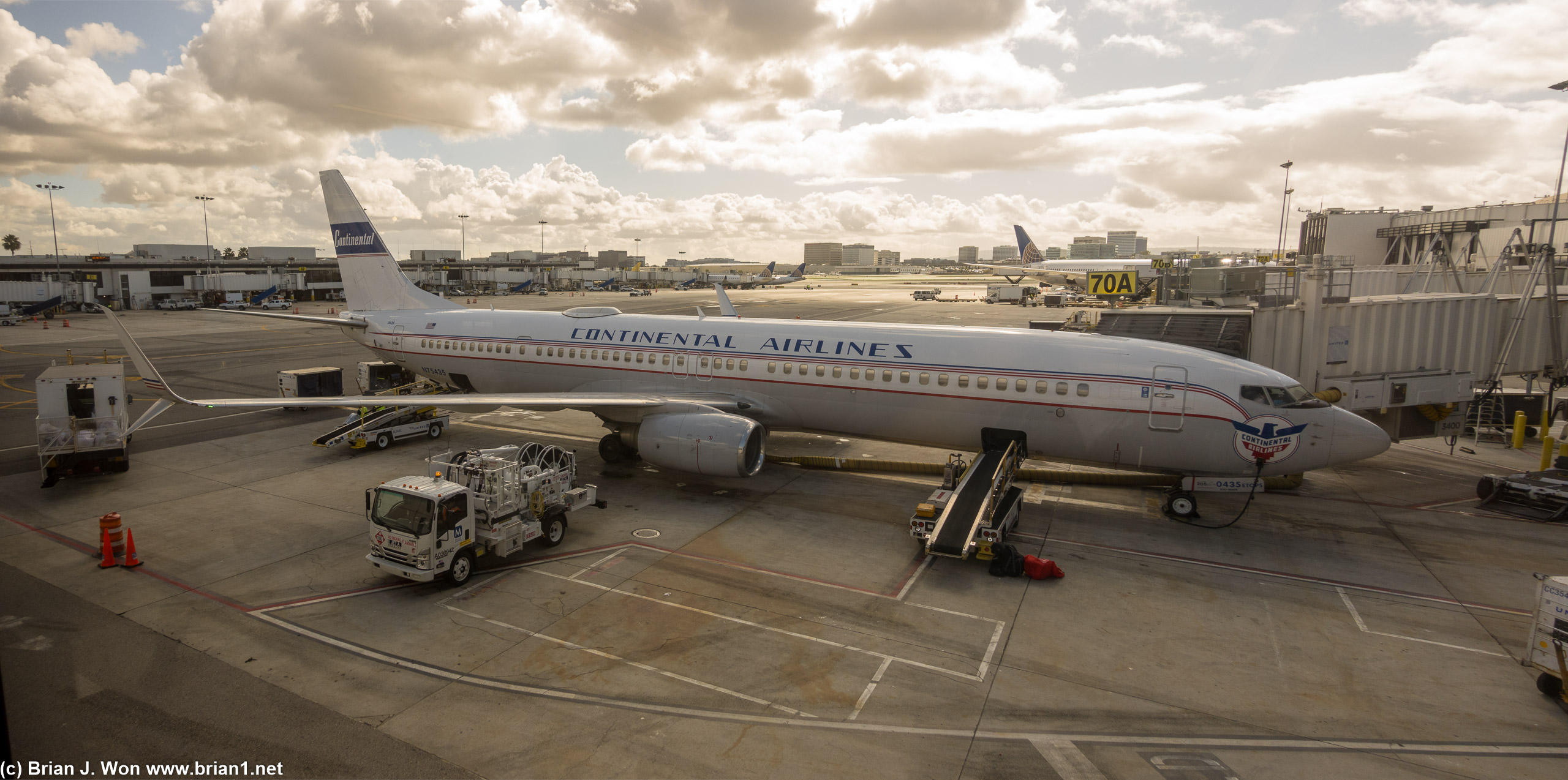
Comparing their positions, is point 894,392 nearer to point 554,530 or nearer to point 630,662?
point 554,530

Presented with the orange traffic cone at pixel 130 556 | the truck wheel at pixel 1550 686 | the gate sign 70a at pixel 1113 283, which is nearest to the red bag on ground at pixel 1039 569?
the truck wheel at pixel 1550 686

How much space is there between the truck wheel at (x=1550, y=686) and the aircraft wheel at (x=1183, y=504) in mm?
7181

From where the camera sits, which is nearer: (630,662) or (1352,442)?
(630,662)

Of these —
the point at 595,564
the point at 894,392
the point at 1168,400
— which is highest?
the point at 1168,400

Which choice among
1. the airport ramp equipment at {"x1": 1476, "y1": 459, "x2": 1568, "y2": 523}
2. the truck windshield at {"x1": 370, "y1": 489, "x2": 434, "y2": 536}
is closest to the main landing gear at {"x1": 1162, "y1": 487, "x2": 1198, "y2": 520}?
the airport ramp equipment at {"x1": 1476, "y1": 459, "x2": 1568, "y2": 523}

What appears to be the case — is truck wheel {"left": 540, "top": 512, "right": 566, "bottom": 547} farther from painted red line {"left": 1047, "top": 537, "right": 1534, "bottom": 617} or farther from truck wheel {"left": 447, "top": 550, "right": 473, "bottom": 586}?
painted red line {"left": 1047, "top": 537, "right": 1534, "bottom": 617}

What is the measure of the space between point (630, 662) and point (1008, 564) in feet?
24.3

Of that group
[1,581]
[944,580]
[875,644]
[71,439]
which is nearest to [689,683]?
[875,644]

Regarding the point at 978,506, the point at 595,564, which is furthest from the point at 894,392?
the point at 595,564

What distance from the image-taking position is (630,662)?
434 inches

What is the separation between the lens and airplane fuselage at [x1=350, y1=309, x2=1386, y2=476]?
637 inches

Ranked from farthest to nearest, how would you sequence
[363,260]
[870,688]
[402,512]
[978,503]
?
[363,260] < [978,503] < [402,512] < [870,688]

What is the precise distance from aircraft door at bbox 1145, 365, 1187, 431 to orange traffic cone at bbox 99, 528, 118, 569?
21.5 meters

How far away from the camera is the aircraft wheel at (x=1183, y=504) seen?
17.6m
